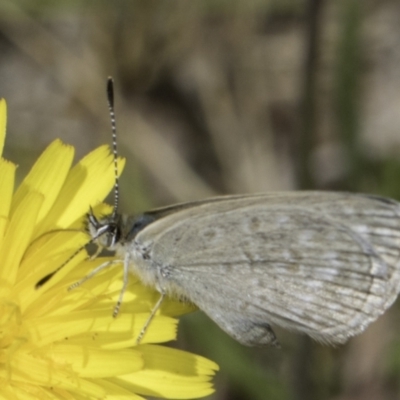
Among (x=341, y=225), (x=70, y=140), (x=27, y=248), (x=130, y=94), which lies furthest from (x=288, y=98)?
(x=27, y=248)

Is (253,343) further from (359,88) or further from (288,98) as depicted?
(288,98)

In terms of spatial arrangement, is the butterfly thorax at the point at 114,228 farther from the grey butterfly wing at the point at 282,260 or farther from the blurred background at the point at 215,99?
the blurred background at the point at 215,99

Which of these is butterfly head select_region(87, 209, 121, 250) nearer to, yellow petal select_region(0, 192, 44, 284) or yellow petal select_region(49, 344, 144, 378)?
yellow petal select_region(0, 192, 44, 284)

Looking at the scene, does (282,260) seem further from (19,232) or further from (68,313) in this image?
(19,232)

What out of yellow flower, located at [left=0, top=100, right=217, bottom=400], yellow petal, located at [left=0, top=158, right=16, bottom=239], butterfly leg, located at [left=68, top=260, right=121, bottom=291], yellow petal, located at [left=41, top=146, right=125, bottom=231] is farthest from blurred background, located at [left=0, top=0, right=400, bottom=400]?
yellow petal, located at [left=0, top=158, right=16, bottom=239]

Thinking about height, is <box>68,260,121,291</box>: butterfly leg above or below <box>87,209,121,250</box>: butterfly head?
below

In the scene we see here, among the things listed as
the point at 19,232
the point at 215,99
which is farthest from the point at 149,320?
the point at 215,99

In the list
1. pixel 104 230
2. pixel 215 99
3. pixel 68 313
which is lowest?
pixel 68 313
